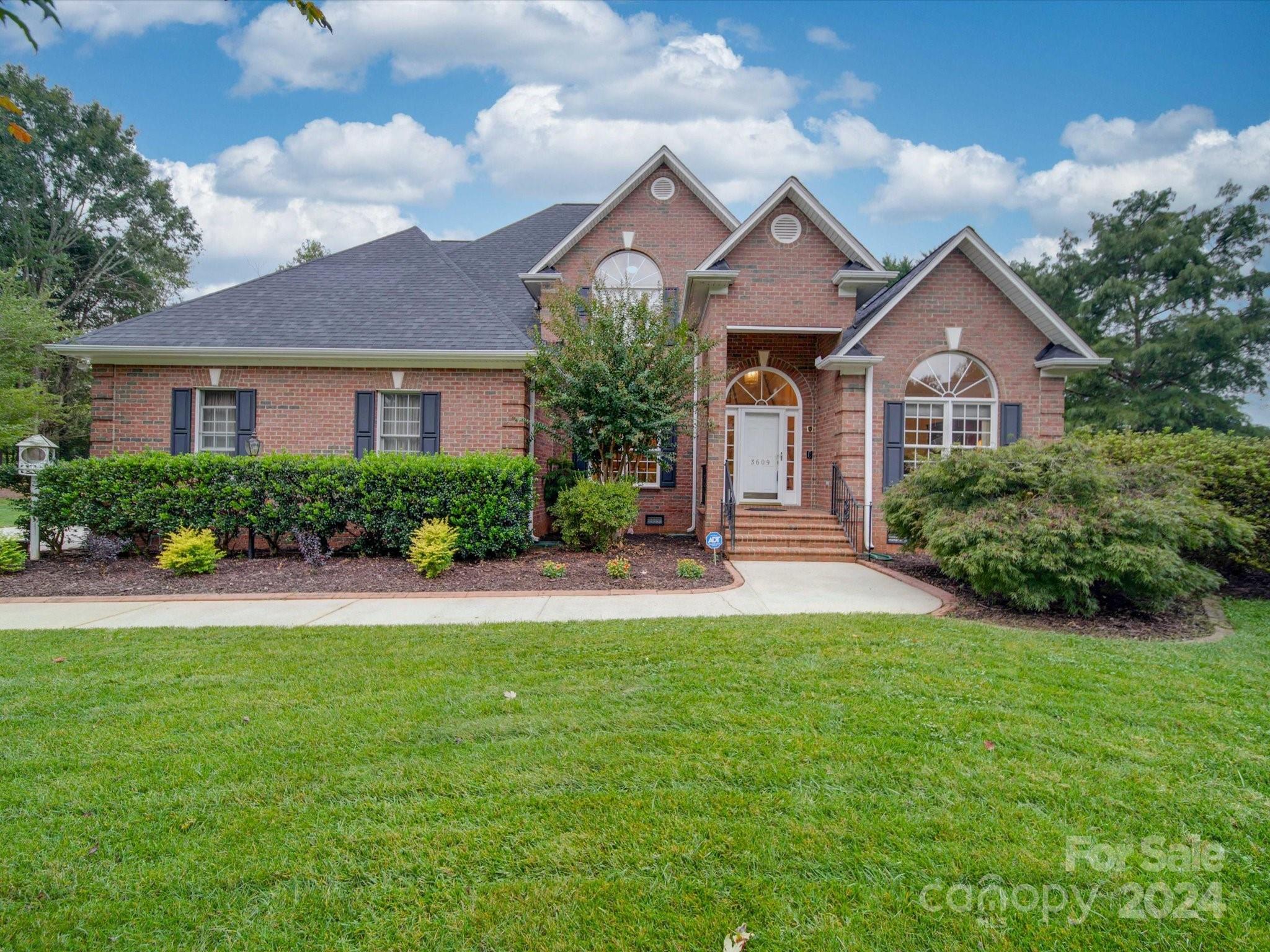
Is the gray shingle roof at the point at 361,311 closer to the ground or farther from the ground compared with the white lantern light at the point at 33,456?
farther from the ground

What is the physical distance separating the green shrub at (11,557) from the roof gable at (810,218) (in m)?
11.1

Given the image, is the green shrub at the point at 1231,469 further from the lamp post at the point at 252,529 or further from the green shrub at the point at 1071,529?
the lamp post at the point at 252,529

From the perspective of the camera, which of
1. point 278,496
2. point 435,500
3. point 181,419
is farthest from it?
point 181,419

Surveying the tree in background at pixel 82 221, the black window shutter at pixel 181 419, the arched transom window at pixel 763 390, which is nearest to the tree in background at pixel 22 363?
the tree in background at pixel 82 221

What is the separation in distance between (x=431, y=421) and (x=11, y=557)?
19.7 ft

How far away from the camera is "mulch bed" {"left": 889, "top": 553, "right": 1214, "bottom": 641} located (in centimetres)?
573

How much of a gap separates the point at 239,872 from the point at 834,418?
35.9ft

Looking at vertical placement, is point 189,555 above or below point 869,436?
below

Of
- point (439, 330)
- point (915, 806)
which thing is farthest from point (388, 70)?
point (915, 806)

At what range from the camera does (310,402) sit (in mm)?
10938

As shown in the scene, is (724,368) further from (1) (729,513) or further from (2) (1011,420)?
(2) (1011,420)

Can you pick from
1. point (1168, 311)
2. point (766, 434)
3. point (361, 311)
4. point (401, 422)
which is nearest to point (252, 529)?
point (401, 422)

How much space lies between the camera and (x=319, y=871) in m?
2.15

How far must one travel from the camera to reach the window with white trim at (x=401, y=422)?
1119 centimetres
